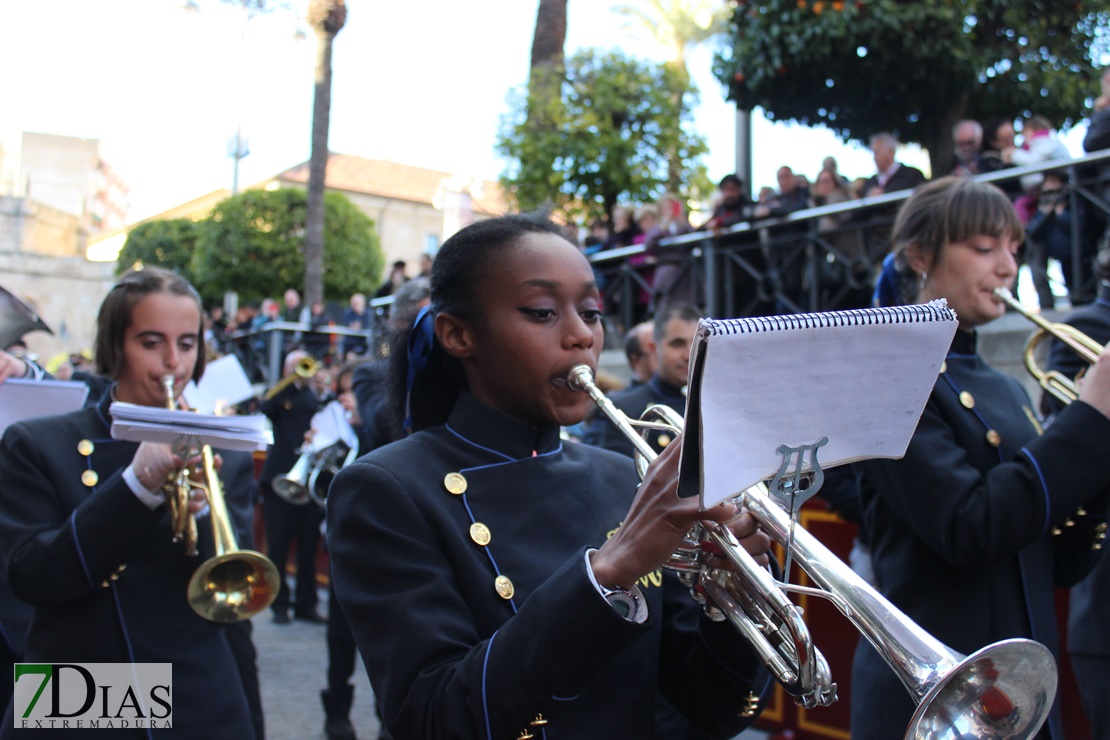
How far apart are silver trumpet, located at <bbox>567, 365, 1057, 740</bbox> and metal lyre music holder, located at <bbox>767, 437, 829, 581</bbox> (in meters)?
0.13

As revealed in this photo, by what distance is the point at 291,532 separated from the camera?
8789 mm

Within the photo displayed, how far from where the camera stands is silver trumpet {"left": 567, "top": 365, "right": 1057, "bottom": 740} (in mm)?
1608

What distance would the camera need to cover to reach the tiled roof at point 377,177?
169 ft

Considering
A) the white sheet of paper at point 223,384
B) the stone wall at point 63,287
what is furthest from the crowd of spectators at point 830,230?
the stone wall at point 63,287

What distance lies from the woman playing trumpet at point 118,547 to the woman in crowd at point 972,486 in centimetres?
180

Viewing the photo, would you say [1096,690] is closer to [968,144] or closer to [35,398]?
[35,398]

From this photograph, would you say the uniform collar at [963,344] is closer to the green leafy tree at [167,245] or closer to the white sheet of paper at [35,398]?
the white sheet of paper at [35,398]

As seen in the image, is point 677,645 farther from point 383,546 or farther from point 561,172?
point 561,172

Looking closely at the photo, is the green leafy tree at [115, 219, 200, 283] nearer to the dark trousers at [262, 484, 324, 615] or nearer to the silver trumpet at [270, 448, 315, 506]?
the dark trousers at [262, 484, 324, 615]

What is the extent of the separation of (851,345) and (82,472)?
234 cm

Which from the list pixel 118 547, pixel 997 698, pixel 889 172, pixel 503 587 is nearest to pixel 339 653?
pixel 118 547

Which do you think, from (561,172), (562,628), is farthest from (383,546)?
(561,172)

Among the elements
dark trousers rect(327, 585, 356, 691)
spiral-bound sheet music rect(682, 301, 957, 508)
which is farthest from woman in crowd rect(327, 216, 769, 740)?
dark trousers rect(327, 585, 356, 691)

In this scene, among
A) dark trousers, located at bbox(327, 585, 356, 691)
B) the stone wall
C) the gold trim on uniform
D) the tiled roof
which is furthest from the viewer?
the tiled roof
